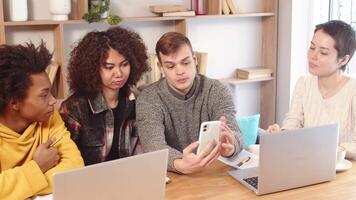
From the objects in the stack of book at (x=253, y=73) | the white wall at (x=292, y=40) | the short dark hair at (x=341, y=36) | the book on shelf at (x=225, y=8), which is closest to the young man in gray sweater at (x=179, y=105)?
the short dark hair at (x=341, y=36)

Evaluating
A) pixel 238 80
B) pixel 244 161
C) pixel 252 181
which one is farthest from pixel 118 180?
pixel 238 80

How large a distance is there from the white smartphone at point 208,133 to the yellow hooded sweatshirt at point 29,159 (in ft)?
1.45

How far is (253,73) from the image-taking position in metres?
3.91

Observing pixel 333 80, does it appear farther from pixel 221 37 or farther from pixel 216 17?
pixel 221 37

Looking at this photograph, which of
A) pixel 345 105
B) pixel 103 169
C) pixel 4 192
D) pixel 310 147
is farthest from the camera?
pixel 345 105

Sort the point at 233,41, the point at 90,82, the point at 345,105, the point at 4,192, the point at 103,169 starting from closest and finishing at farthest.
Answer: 1. the point at 103,169
2. the point at 4,192
3. the point at 90,82
4. the point at 345,105
5. the point at 233,41

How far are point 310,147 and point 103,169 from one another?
0.74 metres

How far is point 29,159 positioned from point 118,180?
55cm

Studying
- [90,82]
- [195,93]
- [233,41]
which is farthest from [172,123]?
[233,41]

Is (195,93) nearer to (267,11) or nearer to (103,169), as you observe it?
(103,169)

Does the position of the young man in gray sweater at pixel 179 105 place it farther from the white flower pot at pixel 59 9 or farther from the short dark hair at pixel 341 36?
the white flower pot at pixel 59 9

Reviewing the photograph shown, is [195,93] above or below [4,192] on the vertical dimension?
above

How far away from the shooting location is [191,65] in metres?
2.04

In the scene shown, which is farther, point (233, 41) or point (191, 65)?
point (233, 41)
